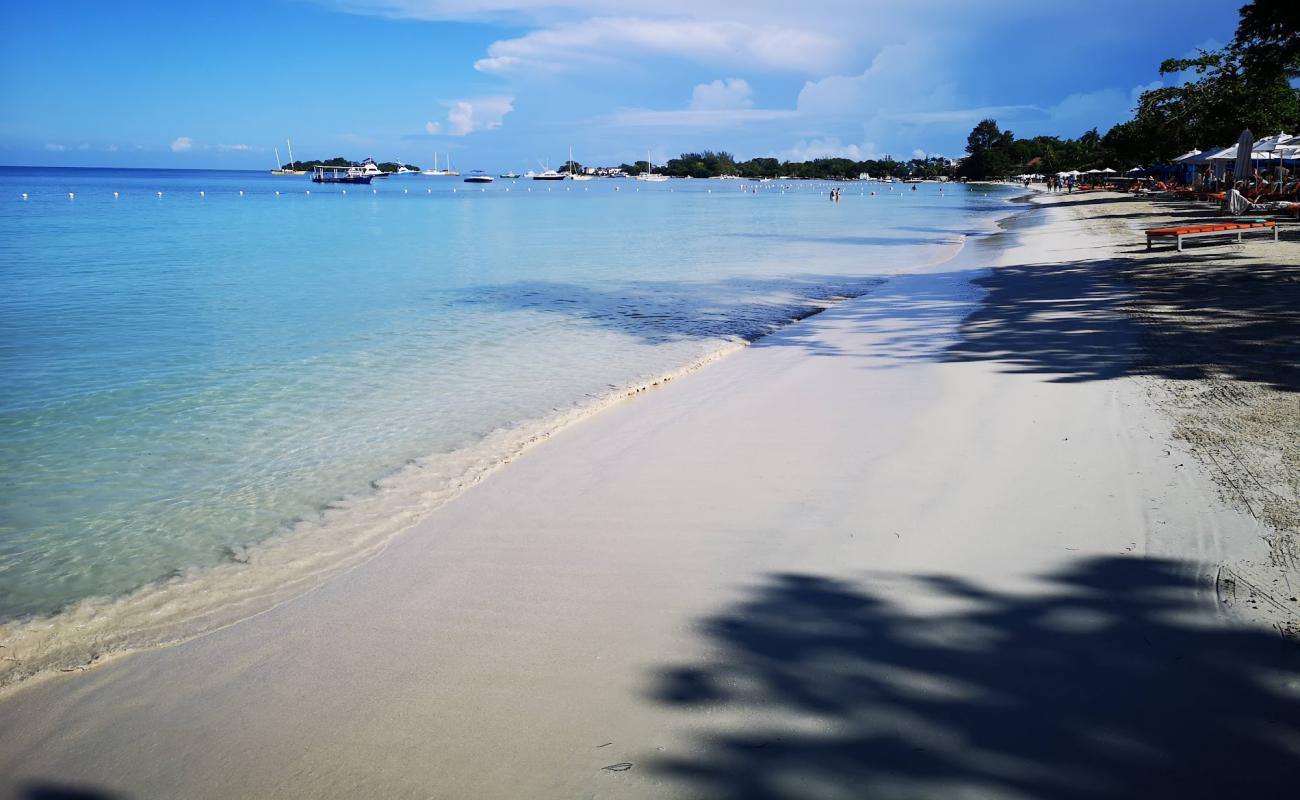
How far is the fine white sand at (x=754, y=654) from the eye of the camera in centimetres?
282

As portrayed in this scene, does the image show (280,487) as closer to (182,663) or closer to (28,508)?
(28,508)

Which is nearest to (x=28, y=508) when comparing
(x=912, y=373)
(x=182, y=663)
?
(x=182, y=663)

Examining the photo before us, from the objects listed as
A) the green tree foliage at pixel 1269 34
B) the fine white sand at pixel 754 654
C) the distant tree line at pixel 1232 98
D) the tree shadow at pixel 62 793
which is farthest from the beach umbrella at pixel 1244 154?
the tree shadow at pixel 62 793

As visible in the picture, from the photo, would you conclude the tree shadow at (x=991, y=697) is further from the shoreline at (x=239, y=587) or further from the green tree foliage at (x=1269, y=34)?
the green tree foliage at (x=1269, y=34)

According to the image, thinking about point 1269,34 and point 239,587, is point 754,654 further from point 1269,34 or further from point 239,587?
point 1269,34

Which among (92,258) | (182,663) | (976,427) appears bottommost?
(182,663)

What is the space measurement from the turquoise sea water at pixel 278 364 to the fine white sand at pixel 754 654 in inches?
64.1

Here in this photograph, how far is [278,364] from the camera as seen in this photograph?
10.7 meters

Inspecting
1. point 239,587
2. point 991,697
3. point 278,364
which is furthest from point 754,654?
point 278,364

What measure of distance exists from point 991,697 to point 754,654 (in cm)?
95

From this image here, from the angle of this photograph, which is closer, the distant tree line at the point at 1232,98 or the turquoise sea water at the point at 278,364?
the turquoise sea water at the point at 278,364

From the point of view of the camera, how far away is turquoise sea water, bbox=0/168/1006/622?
5727 mm

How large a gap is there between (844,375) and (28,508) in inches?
292

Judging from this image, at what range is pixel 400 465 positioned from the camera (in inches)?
264
